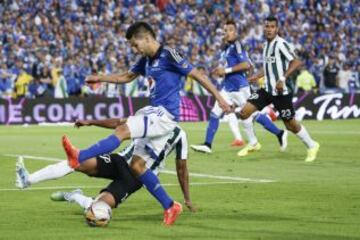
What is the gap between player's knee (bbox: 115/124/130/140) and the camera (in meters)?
10.6

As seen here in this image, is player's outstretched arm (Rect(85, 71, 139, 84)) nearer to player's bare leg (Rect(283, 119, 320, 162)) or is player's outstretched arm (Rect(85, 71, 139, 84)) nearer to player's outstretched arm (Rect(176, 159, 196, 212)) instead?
player's outstretched arm (Rect(176, 159, 196, 212))

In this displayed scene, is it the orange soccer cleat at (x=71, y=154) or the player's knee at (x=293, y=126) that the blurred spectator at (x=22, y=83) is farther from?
the orange soccer cleat at (x=71, y=154)

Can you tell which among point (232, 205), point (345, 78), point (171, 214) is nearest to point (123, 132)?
point (171, 214)

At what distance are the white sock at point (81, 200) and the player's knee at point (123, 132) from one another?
93 centimetres

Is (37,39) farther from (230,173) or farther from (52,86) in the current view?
(230,173)

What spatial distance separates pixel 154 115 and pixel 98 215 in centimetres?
123

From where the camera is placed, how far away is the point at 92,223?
10.6m

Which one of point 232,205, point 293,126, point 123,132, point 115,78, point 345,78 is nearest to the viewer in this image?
point 123,132

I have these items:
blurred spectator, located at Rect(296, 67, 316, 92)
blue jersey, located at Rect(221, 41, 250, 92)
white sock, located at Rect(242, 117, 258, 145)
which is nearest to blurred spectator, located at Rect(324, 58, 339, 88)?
blurred spectator, located at Rect(296, 67, 316, 92)

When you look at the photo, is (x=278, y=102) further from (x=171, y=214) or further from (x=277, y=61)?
(x=171, y=214)

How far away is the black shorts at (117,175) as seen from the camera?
36.3ft

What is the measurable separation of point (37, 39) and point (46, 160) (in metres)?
19.0

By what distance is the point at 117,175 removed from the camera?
1122cm

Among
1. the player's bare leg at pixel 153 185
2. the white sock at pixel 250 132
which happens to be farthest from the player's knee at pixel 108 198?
the white sock at pixel 250 132
